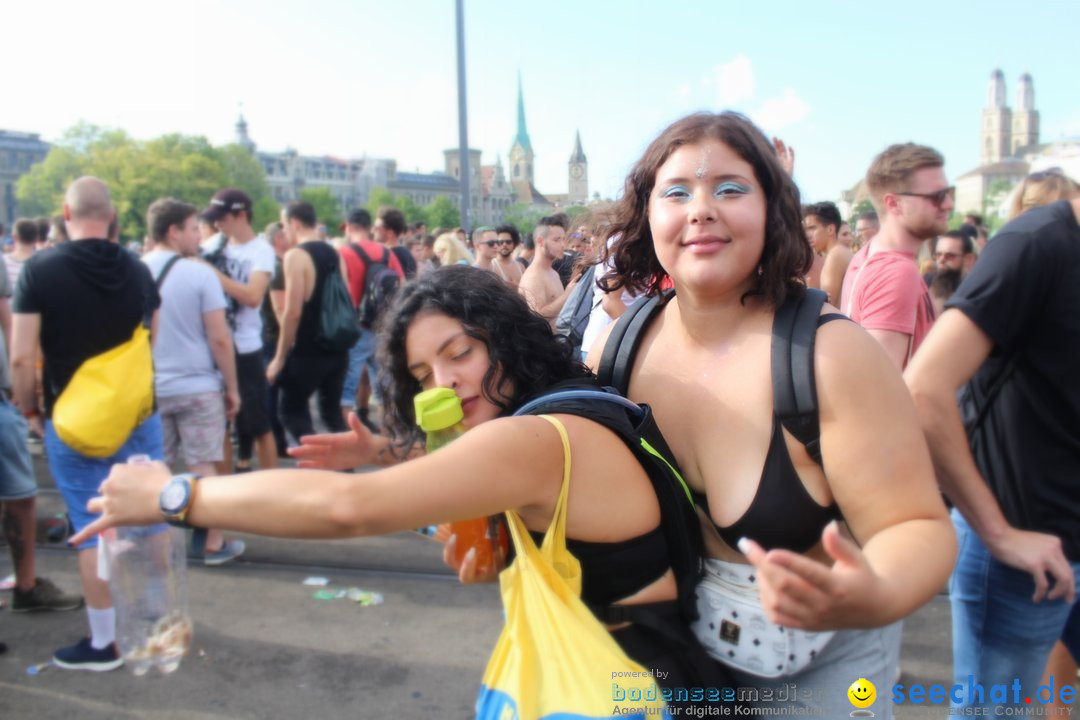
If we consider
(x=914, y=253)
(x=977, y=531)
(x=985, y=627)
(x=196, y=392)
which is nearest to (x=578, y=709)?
(x=977, y=531)

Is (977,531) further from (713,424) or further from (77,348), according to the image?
(77,348)

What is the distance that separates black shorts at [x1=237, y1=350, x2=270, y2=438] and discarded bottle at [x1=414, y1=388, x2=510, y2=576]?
4206 millimetres

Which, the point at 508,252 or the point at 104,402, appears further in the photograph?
the point at 508,252

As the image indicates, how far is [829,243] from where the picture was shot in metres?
5.37

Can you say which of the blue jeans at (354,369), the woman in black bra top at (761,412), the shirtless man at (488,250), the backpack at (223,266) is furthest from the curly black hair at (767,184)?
the blue jeans at (354,369)

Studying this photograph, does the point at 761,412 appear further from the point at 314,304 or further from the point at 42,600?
the point at 314,304

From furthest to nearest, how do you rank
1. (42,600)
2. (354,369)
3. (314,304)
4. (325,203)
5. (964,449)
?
(325,203), (354,369), (314,304), (42,600), (964,449)

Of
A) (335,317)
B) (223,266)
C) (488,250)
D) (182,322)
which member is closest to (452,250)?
(488,250)

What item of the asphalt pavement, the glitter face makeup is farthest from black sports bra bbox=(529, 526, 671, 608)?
the asphalt pavement

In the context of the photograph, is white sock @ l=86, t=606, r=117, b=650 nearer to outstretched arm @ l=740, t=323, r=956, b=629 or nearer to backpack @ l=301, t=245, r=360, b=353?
backpack @ l=301, t=245, r=360, b=353

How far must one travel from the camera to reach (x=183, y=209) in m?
4.61

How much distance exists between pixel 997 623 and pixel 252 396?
4.72 m

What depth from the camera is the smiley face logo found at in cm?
155

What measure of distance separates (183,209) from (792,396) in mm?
4148
